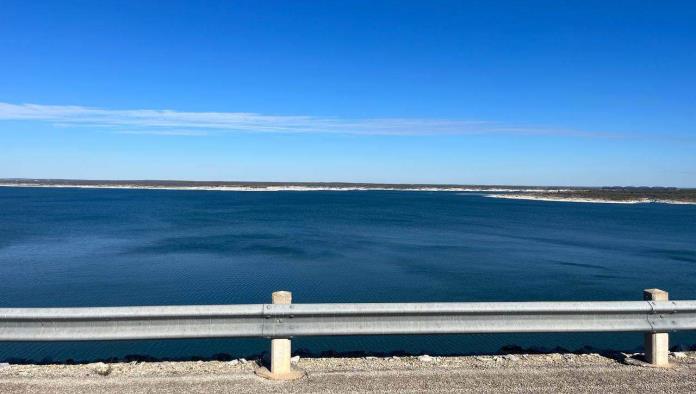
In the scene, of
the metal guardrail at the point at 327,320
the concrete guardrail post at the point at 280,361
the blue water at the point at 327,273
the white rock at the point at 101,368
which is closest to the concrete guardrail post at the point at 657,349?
the metal guardrail at the point at 327,320

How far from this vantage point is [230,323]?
20.0ft

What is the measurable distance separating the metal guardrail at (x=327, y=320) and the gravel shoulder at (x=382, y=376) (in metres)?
0.38

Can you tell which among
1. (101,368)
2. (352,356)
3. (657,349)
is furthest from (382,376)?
(657,349)

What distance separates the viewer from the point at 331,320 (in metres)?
6.21

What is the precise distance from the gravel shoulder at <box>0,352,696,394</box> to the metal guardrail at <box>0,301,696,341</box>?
0.44 m

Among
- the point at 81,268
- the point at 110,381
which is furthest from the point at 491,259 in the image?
the point at 110,381

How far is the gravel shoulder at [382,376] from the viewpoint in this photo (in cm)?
558

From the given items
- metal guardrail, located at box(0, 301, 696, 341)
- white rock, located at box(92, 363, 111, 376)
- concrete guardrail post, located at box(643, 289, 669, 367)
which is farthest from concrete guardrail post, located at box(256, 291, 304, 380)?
concrete guardrail post, located at box(643, 289, 669, 367)

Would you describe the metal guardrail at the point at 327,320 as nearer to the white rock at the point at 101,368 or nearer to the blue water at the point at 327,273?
the white rock at the point at 101,368

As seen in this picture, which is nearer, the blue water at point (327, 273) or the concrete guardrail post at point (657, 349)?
the concrete guardrail post at point (657, 349)

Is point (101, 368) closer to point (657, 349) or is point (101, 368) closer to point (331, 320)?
point (331, 320)

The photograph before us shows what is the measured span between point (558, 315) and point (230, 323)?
13.3 feet

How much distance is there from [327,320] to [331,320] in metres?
0.05

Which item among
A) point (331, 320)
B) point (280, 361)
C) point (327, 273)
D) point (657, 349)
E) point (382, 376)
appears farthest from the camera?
point (327, 273)
